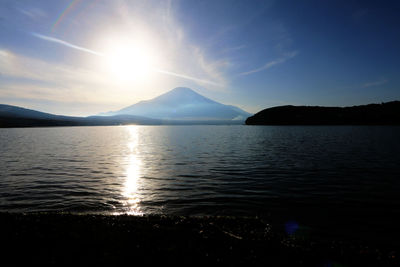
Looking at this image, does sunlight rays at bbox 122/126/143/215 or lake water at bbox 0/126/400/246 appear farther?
sunlight rays at bbox 122/126/143/215

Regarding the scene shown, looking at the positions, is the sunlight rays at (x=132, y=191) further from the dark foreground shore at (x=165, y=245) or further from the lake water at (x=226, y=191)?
the dark foreground shore at (x=165, y=245)

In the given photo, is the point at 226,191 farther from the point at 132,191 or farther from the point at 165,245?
the point at 165,245

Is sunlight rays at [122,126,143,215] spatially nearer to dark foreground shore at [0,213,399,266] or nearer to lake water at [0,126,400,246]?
lake water at [0,126,400,246]

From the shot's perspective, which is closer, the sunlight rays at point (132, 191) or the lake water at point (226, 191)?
the lake water at point (226, 191)

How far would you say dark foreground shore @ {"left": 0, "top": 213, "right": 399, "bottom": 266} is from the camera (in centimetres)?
737

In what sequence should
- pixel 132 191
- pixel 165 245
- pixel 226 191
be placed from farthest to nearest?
pixel 132 191 → pixel 226 191 → pixel 165 245

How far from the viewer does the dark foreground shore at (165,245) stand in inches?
290

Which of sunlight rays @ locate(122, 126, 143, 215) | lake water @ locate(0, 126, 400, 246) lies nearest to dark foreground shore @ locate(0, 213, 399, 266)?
lake water @ locate(0, 126, 400, 246)

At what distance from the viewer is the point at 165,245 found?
8.32 metres

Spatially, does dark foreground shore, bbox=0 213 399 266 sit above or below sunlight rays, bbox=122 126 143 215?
above

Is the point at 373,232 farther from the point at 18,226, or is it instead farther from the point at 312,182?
the point at 18,226

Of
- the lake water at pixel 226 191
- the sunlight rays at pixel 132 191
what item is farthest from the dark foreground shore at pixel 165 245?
the sunlight rays at pixel 132 191

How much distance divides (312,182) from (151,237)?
18214 millimetres

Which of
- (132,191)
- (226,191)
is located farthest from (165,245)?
(132,191)
